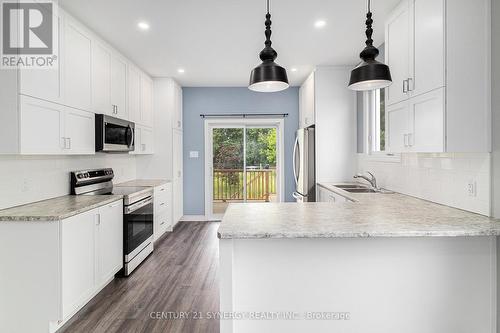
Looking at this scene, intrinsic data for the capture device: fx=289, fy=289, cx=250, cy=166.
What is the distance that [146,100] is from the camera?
4.77 meters

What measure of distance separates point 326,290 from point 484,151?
4.41 feet

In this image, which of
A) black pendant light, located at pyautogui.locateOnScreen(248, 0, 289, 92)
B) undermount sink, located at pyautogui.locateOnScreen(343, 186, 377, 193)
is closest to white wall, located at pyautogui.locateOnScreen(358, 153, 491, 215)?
undermount sink, located at pyautogui.locateOnScreen(343, 186, 377, 193)

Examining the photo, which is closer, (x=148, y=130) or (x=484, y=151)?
(x=484, y=151)

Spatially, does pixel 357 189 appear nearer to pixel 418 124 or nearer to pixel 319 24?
pixel 418 124

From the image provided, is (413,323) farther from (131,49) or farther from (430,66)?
(131,49)

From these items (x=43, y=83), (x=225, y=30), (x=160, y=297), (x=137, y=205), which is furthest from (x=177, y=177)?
(x=43, y=83)

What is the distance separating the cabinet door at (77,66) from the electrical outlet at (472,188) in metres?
3.44

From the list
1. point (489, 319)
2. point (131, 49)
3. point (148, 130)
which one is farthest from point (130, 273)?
point (489, 319)

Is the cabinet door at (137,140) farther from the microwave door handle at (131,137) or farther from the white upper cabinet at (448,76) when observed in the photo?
the white upper cabinet at (448,76)

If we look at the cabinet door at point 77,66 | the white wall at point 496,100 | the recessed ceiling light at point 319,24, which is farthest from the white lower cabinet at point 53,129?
the white wall at point 496,100

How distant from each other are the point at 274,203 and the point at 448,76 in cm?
150

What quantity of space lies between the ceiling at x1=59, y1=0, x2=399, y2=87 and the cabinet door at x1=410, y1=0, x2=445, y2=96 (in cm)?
59

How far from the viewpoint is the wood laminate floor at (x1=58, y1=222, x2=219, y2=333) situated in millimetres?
2322

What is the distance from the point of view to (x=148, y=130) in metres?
4.86
